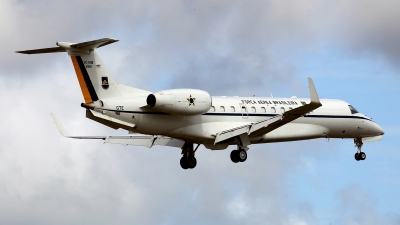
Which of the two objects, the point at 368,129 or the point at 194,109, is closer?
the point at 194,109

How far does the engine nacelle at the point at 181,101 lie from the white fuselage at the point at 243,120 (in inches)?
31.2

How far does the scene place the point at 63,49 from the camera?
4016 cm

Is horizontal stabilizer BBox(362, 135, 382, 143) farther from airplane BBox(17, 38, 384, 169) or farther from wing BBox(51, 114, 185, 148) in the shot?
wing BBox(51, 114, 185, 148)

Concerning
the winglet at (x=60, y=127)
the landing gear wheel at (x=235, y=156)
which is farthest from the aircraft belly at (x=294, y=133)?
the winglet at (x=60, y=127)

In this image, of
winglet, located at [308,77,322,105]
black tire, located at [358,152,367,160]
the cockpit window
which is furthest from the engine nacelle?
black tire, located at [358,152,367,160]

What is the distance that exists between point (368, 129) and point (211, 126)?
11132mm

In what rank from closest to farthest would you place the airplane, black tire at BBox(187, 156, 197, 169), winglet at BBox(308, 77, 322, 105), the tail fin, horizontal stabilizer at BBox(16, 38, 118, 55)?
winglet at BBox(308, 77, 322, 105), horizontal stabilizer at BBox(16, 38, 118, 55), the tail fin, the airplane, black tire at BBox(187, 156, 197, 169)

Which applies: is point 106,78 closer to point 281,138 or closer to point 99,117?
point 99,117

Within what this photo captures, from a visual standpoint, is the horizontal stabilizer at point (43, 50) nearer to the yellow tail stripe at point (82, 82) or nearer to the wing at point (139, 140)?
the yellow tail stripe at point (82, 82)

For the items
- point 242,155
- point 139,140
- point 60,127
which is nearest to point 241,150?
point 242,155

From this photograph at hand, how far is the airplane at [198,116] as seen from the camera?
40406mm

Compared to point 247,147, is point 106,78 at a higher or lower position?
higher

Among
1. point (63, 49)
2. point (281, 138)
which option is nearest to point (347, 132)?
point (281, 138)

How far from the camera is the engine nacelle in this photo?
133ft
